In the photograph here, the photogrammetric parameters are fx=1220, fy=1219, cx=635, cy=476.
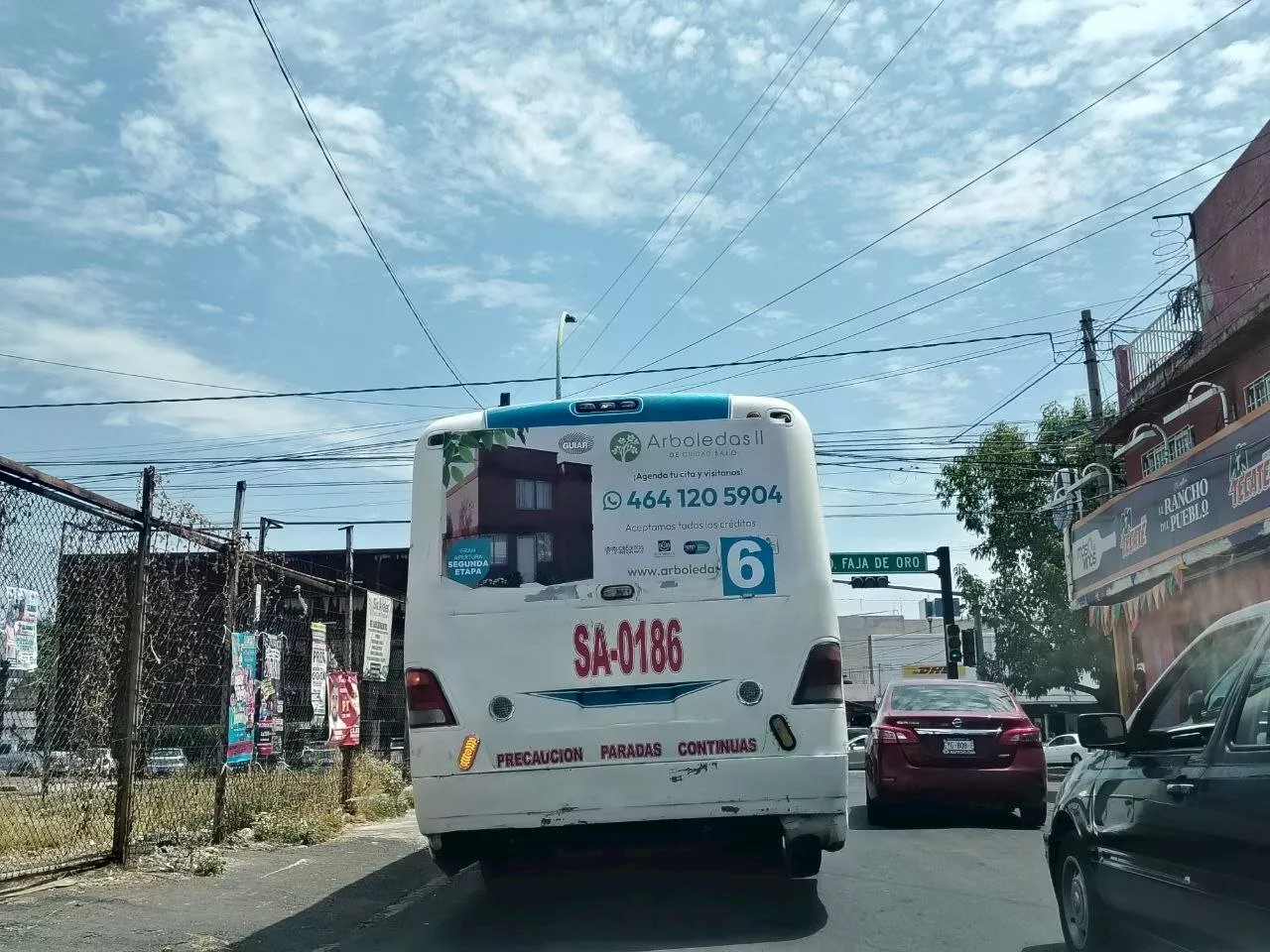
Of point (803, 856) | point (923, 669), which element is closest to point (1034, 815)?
point (803, 856)

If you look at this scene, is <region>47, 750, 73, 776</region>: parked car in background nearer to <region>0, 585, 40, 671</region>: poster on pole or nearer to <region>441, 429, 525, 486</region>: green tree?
<region>0, 585, 40, 671</region>: poster on pole

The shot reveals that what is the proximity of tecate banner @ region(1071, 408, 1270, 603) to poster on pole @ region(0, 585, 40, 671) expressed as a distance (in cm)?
1458

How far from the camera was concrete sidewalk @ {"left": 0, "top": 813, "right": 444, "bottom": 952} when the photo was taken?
259 inches

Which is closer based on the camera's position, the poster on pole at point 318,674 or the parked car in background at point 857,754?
the poster on pole at point 318,674

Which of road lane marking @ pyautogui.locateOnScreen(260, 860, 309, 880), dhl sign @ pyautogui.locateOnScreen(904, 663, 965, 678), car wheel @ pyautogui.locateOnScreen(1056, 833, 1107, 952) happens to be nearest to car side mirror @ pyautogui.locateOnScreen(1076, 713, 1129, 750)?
car wheel @ pyautogui.locateOnScreen(1056, 833, 1107, 952)

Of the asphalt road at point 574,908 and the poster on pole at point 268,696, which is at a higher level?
the poster on pole at point 268,696

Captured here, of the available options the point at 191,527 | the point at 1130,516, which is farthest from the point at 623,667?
the point at 1130,516

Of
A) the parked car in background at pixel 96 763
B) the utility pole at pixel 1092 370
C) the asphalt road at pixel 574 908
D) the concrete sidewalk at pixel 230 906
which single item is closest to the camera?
the asphalt road at pixel 574 908

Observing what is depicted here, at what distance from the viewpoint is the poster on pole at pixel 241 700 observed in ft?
33.0

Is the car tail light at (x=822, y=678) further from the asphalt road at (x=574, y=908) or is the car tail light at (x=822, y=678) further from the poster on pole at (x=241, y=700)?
the poster on pole at (x=241, y=700)

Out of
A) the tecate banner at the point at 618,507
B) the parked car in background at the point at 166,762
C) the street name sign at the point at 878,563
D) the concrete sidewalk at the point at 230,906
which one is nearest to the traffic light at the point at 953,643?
the street name sign at the point at 878,563

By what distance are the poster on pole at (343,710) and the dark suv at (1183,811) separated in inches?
323

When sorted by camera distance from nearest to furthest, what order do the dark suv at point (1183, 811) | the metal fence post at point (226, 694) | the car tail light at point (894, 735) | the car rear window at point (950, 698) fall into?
the dark suv at point (1183, 811)
the metal fence post at point (226, 694)
the car tail light at point (894, 735)
the car rear window at point (950, 698)

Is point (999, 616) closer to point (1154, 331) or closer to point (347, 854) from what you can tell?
point (1154, 331)
